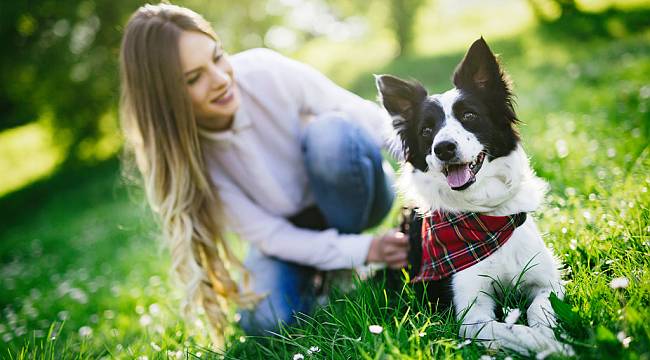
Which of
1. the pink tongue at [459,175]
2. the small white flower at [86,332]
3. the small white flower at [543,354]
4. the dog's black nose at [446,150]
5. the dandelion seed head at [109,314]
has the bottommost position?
the dandelion seed head at [109,314]

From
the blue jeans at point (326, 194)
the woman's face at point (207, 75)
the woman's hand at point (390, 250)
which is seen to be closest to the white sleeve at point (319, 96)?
the blue jeans at point (326, 194)

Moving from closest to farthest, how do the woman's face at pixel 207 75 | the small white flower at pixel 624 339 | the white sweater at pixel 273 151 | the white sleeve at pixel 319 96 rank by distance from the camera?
the small white flower at pixel 624 339 < the woman's face at pixel 207 75 < the white sweater at pixel 273 151 < the white sleeve at pixel 319 96

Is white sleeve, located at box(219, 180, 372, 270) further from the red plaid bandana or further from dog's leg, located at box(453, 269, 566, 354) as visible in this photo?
dog's leg, located at box(453, 269, 566, 354)

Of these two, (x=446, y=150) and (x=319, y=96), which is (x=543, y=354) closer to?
(x=446, y=150)

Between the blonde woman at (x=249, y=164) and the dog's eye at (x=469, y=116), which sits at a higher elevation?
the dog's eye at (x=469, y=116)

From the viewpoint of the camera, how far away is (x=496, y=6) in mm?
17844

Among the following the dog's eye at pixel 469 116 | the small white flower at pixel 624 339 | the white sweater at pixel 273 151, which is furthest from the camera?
the white sweater at pixel 273 151

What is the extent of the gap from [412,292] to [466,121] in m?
0.80

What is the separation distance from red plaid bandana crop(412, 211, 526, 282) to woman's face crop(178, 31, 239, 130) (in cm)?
137

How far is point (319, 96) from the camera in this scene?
3.49m

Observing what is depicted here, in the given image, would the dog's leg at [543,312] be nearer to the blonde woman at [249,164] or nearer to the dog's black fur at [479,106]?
the dog's black fur at [479,106]

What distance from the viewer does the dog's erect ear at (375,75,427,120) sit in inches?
96.5

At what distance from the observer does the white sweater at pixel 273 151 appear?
3.18 m

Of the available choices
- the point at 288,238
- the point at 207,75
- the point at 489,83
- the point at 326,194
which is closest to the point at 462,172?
the point at 489,83
